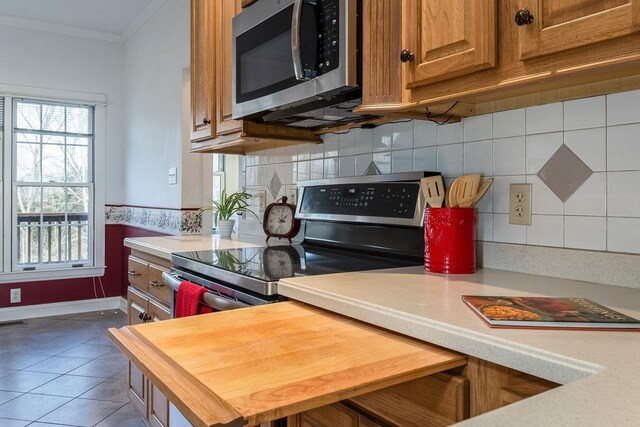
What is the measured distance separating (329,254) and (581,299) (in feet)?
3.39

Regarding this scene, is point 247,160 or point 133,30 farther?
point 133,30

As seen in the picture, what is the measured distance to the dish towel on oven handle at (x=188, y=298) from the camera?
162cm

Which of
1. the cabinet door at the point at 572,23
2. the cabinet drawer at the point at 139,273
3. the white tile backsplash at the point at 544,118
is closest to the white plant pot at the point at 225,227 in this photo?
the cabinet drawer at the point at 139,273

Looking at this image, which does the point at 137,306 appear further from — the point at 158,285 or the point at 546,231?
the point at 546,231

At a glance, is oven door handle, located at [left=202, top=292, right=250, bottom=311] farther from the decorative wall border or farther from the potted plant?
the decorative wall border

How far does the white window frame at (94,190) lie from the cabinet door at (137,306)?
2.24 m

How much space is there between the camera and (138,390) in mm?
2270

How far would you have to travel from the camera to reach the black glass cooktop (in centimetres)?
148

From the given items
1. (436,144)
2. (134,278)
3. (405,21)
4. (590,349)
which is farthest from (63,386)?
(590,349)

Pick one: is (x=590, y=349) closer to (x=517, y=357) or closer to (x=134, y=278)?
(x=517, y=357)

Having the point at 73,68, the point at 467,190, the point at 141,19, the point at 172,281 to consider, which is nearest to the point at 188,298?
the point at 172,281

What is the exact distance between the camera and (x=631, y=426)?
493 millimetres

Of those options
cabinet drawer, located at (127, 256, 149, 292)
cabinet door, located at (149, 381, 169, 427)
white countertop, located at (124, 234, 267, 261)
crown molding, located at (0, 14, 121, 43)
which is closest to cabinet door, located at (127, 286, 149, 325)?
cabinet drawer, located at (127, 256, 149, 292)

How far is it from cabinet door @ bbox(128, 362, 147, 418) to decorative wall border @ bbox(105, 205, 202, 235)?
1070 millimetres
